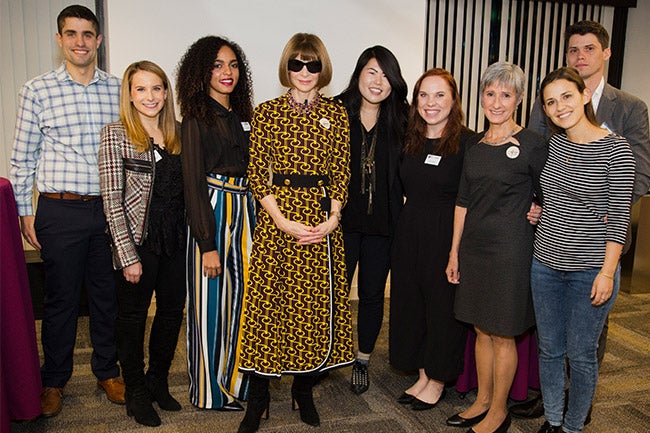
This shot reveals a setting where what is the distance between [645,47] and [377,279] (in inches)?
181

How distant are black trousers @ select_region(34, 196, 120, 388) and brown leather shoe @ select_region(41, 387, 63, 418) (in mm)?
33

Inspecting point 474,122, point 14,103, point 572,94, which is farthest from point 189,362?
point 474,122

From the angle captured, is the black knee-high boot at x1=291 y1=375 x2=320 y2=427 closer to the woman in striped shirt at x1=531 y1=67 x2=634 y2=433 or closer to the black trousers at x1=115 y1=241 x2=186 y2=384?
the black trousers at x1=115 y1=241 x2=186 y2=384

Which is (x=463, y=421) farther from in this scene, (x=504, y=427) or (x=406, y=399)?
(x=406, y=399)

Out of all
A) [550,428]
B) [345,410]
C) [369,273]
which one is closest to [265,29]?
[369,273]

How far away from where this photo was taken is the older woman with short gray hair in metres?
2.42

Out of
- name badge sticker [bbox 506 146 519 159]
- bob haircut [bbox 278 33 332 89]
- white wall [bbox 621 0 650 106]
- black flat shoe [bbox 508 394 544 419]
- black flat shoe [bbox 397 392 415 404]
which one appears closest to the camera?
name badge sticker [bbox 506 146 519 159]

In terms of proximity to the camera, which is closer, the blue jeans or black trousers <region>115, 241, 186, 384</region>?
the blue jeans

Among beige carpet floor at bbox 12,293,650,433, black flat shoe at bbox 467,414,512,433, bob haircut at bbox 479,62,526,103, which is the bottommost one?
beige carpet floor at bbox 12,293,650,433

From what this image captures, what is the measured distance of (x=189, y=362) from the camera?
2.84 meters

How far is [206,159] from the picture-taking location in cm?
258

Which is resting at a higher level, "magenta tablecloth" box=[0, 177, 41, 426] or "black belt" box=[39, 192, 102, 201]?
"black belt" box=[39, 192, 102, 201]

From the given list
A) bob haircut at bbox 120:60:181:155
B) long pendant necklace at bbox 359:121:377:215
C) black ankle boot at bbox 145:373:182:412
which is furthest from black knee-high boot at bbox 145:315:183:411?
long pendant necklace at bbox 359:121:377:215

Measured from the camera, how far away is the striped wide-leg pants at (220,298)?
2.66 m
